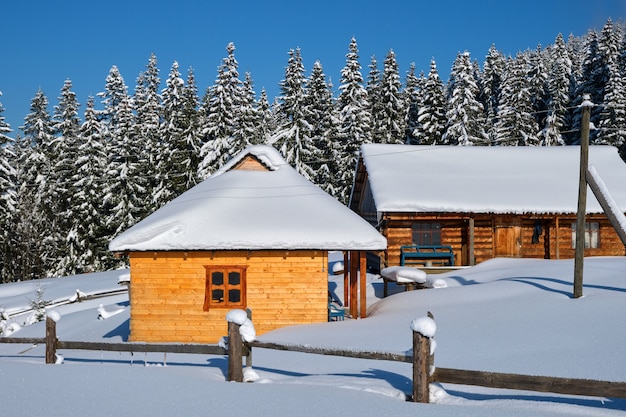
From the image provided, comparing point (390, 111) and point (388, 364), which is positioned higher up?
point (390, 111)

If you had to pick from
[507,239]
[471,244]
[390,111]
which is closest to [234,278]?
[471,244]

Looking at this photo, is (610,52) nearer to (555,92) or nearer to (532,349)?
(555,92)

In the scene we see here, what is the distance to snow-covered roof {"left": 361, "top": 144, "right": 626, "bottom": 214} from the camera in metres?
25.5

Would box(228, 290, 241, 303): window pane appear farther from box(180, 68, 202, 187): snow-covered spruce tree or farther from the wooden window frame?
box(180, 68, 202, 187): snow-covered spruce tree

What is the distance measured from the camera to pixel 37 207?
48.7 m

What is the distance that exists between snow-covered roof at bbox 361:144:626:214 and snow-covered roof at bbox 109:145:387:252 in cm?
654

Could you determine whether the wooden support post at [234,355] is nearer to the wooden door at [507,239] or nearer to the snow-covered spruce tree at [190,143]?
the wooden door at [507,239]

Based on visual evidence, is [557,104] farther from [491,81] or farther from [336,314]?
[336,314]

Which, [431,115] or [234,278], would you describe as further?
[431,115]

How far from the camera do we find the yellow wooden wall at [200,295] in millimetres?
16453

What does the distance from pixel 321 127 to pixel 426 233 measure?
27.7 meters

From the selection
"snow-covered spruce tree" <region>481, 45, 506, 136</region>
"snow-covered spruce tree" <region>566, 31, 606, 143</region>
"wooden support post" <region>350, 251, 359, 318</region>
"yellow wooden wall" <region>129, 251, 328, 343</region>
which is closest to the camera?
"yellow wooden wall" <region>129, 251, 328, 343</region>

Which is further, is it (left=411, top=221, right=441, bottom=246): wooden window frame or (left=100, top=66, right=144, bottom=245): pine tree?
(left=100, top=66, right=144, bottom=245): pine tree

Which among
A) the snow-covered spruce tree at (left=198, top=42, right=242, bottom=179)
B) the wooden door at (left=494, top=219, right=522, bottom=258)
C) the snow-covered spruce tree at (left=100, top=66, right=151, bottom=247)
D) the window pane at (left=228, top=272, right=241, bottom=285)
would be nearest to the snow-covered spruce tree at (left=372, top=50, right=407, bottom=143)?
the snow-covered spruce tree at (left=198, top=42, right=242, bottom=179)
